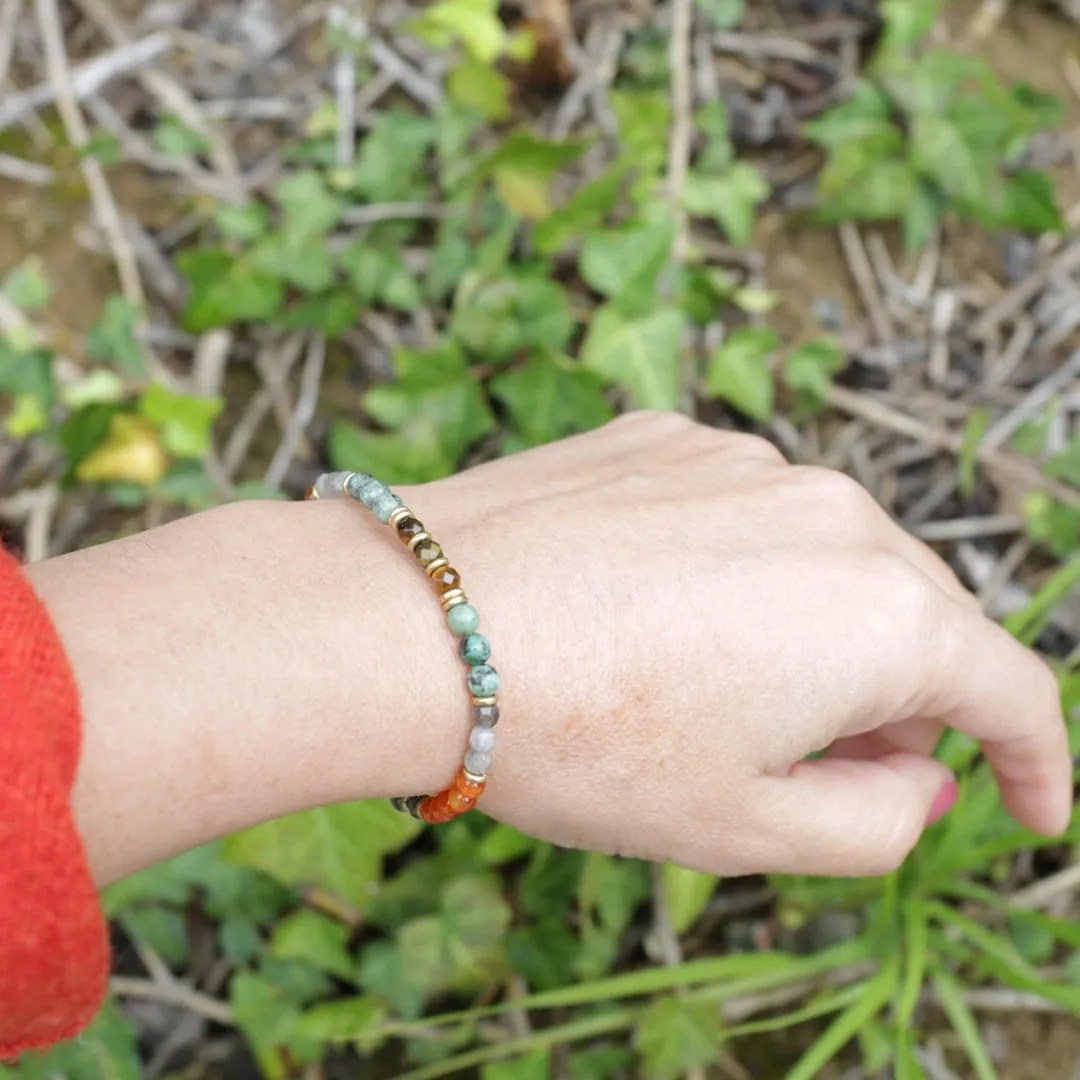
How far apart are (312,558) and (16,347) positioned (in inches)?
37.9

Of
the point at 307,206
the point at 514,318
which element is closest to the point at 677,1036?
the point at 514,318

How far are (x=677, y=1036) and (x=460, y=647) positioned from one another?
0.60 m

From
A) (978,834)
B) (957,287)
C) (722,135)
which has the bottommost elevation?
(978,834)

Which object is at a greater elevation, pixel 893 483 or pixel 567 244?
pixel 567 244

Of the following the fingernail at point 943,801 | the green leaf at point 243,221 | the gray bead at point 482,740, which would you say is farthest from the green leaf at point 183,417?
the fingernail at point 943,801

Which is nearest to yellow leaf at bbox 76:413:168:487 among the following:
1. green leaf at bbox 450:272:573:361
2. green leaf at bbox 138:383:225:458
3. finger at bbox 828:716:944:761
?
green leaf at bbox 138:383:225:458

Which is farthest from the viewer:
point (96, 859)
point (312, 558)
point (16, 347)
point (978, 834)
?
point (16, 347)

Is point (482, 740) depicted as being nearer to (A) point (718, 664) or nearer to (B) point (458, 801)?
(B) point (458, 801)

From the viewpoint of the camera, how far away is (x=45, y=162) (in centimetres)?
180

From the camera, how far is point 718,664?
36.7 inches

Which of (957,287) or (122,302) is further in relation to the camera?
(957,287)

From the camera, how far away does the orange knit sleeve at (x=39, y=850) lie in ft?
2.18

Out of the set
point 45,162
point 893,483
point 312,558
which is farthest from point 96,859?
point 45,162

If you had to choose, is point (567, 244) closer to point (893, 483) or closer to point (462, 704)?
point (893, 483)
